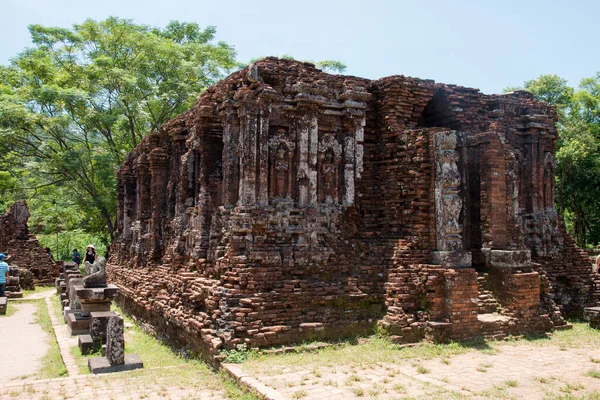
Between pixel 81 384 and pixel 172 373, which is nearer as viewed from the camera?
pixel 81 384

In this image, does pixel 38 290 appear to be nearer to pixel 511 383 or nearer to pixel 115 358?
pixel 115 358

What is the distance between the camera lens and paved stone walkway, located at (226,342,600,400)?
6.27m

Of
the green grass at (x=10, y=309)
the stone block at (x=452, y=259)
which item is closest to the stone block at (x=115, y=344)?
the stone block at (x=452, y=259)

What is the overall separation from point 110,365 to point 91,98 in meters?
19.9

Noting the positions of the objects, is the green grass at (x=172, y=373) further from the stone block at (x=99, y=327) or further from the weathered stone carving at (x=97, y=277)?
the weathered stone carving at (x=97, y=277)

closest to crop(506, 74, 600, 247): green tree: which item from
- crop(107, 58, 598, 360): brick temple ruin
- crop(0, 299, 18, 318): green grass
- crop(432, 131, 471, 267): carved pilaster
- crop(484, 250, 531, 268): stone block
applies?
crop(107, 58, 598, 360): brick temple ruin

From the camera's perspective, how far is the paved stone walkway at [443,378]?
6.27 m

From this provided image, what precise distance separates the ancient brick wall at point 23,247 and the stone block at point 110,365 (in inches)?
669

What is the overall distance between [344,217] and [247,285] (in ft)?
8.22

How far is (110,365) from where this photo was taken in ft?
28.1

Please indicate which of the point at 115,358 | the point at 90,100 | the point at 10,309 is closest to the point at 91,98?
the point at 90,100

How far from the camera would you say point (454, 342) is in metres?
8.83

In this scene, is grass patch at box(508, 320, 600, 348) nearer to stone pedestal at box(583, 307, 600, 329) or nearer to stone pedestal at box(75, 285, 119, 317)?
stone pedestal at box(583, 307, 600, 329)

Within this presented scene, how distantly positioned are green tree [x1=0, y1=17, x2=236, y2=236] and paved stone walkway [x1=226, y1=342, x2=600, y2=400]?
19786 mm
